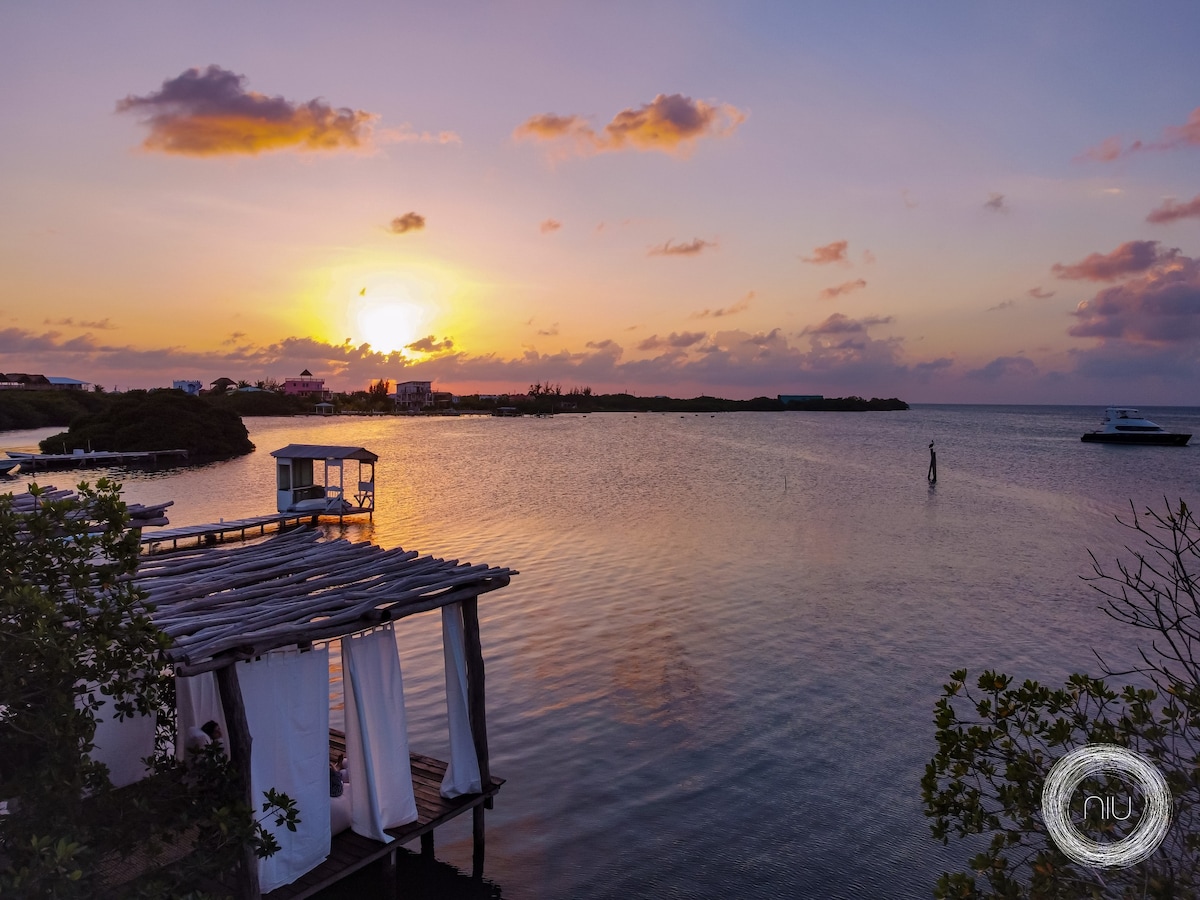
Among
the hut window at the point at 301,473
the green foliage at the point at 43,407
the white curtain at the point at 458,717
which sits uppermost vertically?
the green foliage at the point at 43,407

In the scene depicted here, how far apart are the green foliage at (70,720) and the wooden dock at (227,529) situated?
2208 cm

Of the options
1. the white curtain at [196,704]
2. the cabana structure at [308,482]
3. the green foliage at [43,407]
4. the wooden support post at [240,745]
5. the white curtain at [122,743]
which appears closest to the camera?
the wooden support post at [240,745]

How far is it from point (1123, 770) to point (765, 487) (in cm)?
4887

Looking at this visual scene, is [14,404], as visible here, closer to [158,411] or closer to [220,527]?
[158,411]

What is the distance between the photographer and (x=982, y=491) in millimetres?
51344

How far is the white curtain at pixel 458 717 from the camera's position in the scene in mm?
10180

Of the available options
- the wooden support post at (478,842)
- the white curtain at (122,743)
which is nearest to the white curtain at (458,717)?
the wooden support post at (478,842)

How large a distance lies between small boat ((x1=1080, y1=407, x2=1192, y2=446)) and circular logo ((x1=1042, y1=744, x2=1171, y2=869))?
111303mm

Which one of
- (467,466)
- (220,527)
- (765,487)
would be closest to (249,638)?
(220,527)

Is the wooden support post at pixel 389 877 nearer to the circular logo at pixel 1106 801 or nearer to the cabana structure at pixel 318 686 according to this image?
the cabana structure at pixel 318 686

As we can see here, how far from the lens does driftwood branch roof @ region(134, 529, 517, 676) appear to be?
24.5 feet

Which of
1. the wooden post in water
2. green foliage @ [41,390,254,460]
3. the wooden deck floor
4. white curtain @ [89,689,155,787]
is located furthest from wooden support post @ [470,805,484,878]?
green foliage @ [41,390,254,460]

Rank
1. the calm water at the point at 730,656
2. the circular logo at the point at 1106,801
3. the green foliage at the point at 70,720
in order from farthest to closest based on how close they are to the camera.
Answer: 1. the calm water at the point at 730,656
2. the green foliage at the point at 70,720
3. the circular logo at the point at 1106,801

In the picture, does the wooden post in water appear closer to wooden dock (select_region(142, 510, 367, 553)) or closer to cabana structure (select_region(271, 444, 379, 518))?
wooden dock (select_region(142, 510, 367, 553))
